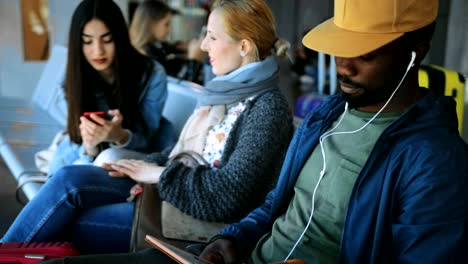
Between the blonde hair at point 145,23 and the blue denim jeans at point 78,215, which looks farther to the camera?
the blonde hair at point 145,23

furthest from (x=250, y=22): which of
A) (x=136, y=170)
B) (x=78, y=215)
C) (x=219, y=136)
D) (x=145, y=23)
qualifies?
(x=145, y=23)

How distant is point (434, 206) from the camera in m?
1.38

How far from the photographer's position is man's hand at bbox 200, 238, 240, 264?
1.78 meters

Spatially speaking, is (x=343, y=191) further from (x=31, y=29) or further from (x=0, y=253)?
(x=31, y=29)

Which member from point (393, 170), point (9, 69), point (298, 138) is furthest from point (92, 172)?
point (9, 69)

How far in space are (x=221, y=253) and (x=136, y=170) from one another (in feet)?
2.59

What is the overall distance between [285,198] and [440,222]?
546 millimetres

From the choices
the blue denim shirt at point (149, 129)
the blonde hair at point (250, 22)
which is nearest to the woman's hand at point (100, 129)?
the blue denim shirt at point (149, 129)

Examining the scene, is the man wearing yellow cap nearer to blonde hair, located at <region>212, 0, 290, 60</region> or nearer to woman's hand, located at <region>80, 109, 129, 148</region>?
blonde hair, located at <region>212, 0, 290, 60</region>

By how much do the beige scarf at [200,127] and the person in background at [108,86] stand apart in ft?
1.67

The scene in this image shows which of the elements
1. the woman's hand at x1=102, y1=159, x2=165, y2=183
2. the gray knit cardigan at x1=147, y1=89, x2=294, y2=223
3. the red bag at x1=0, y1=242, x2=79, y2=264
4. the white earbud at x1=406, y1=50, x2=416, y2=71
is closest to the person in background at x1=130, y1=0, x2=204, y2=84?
the woman's hand at x1=102, y1=159, x2=165, y2=183

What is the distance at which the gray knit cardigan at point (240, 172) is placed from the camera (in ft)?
7.13

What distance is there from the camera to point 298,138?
6.01ft

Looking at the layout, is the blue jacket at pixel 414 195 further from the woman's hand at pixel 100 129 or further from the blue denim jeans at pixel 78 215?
the woman's hand at pixel 100 129
